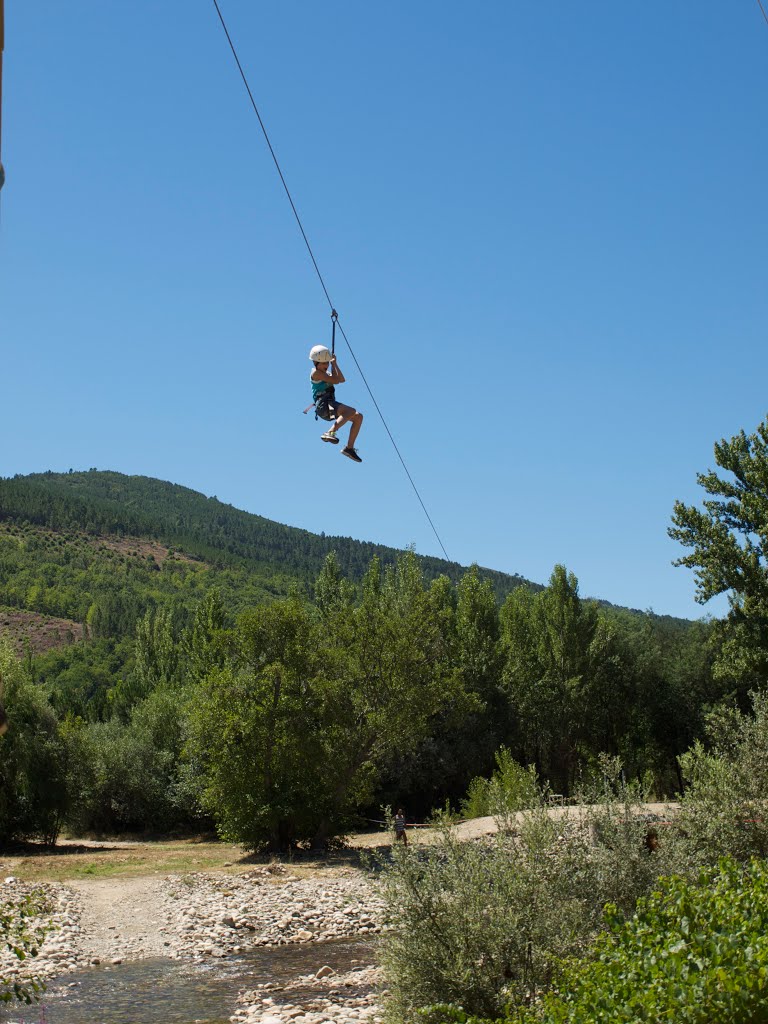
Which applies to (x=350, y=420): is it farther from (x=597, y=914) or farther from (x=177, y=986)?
(x=177, y=986)

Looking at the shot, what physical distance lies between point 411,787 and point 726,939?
38.5 metres

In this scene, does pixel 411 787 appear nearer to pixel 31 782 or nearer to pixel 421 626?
pixel 421 626

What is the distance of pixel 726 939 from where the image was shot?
19.3ft

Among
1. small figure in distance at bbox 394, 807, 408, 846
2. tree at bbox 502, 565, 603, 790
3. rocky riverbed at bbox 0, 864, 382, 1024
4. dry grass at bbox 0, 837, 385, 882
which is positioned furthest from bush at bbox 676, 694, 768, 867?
tree at bbox 502, 565, 603, 790

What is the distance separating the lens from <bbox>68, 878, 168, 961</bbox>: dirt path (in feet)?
64.9

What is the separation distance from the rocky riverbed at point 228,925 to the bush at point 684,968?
6846 mm

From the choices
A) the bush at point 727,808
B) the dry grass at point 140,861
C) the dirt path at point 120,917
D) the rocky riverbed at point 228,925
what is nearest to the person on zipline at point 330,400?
the bush at point 727,808

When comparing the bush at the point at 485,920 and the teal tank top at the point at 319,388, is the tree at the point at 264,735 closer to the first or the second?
the bush at the point at 485,920

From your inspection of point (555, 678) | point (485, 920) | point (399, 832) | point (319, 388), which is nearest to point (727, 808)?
point (485, 920)

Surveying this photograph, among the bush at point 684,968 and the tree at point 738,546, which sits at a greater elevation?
the tree at point 738,546

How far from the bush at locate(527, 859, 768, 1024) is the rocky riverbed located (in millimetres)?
6846

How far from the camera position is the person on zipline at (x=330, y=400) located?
9.88 meters

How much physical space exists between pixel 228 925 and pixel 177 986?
4.85m

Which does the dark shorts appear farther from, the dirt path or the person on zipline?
the dirt path
